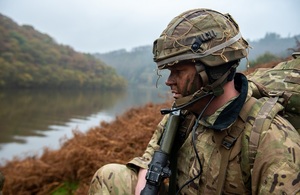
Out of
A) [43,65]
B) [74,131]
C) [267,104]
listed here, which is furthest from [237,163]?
[43,65]

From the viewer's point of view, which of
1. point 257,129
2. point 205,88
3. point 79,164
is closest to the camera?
point 257,129

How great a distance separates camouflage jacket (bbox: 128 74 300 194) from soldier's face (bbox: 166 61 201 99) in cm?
27

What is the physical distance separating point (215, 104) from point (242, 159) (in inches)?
20.4

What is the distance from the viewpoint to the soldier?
2234 millimetres

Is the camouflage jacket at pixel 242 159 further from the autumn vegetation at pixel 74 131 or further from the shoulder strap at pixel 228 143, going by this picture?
the autumn vegetation at pixel 74 131

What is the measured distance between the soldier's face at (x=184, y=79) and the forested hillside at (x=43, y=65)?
56611mm

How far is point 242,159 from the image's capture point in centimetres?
226

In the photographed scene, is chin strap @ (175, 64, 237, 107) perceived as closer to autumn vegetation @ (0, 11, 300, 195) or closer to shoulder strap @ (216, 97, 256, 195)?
shoulder strap @ (216, 97, 256, 195)

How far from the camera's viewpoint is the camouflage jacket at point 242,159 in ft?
6.68

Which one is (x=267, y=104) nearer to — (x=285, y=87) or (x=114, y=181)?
(x=285, y=87)

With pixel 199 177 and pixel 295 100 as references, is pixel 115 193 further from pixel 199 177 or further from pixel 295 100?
pixel 295 100

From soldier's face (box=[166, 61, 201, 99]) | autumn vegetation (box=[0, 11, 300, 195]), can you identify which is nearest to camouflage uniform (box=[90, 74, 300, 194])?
soldier's face (box=[166, 61, 201, 99])

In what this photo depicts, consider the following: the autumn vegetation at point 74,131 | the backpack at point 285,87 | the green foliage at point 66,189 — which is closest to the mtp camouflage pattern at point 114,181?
the backpack at point 285,87

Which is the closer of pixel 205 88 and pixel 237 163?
pixel 237 163
